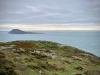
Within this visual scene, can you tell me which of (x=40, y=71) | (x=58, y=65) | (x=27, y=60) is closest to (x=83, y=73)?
(x=58, y=65)

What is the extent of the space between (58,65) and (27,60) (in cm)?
527

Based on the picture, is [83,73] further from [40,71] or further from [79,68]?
[40,71]

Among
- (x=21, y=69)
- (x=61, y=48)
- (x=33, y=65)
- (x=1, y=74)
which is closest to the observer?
(x=1, y=74)

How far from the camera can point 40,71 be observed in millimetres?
25672

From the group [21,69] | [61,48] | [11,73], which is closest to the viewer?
[11,73]

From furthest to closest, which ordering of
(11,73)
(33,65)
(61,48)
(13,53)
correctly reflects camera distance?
(61,48) → (13,53) → (33,65) → (11,73)

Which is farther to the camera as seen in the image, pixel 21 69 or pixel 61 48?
pixel 61 48

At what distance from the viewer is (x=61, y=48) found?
1821 inches

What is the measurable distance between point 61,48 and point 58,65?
15.8 m

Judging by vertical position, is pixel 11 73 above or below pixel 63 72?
above

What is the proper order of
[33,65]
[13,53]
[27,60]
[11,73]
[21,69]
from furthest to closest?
[13,53]
[27,60]
[33,65]
[21,69]
[11,73]

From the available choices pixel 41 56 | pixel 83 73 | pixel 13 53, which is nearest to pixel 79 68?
pixel 83 73

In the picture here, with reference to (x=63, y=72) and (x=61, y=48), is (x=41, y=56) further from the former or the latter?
(x=61, y=48)

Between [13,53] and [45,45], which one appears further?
[45,45]
